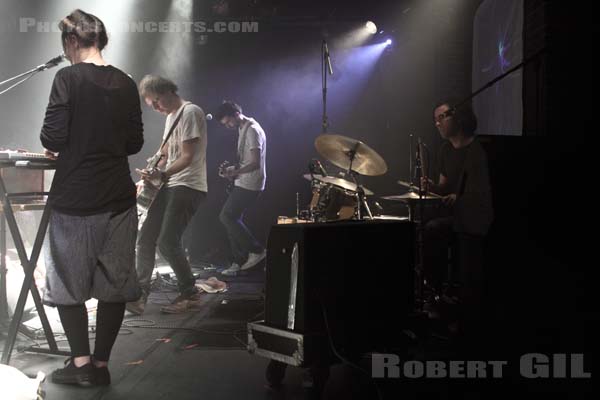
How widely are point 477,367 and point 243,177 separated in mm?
4553

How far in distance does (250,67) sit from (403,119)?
2.29 m

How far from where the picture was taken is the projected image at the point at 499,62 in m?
5.34

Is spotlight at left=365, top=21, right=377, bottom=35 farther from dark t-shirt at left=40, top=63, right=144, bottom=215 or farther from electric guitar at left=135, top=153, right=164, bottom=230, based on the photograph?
dark t-shirt at left=40, top=63, right=144, bottom=215

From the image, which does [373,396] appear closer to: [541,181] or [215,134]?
[541,181]

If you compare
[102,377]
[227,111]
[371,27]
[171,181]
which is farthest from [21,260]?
[371,27]

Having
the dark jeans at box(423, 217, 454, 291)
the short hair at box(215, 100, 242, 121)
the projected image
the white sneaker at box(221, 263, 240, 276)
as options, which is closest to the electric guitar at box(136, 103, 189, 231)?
the short hair at box(215, 100, 242, 121)

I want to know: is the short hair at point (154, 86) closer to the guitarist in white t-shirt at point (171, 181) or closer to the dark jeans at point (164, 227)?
the guitarist in white t-shirt at point (171, 181)

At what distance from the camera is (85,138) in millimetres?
2965

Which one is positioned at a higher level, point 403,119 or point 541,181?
point 403,119

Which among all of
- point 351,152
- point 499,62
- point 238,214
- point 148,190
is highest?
point 499,62

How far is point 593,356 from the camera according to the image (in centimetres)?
292

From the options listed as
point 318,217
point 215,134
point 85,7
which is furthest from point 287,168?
point 85,7

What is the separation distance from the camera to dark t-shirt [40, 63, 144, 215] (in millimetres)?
2928

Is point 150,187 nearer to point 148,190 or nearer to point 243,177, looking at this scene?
point 148,190
